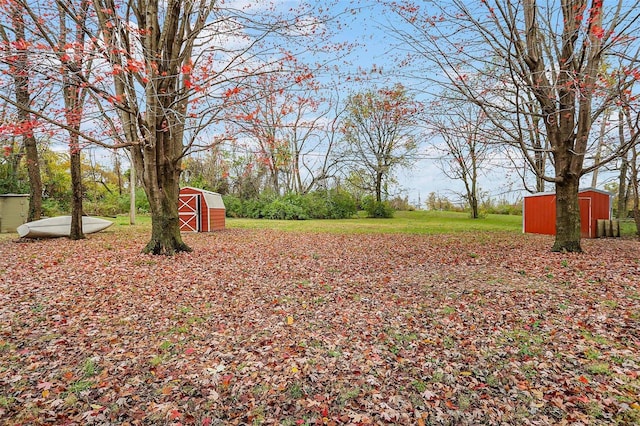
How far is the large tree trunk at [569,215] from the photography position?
9.13 metres

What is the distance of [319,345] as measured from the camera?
13.4 feet

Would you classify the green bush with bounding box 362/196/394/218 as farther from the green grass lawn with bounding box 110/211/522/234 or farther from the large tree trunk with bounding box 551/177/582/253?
the large tree trunk with bounding box 551/177/582/253

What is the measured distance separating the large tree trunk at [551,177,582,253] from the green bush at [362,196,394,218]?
2004cm

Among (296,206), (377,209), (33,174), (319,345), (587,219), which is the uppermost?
(33,174)

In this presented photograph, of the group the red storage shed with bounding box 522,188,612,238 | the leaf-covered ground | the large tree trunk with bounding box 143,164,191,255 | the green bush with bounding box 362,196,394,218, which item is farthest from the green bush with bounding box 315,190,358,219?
the leaf-covered ground

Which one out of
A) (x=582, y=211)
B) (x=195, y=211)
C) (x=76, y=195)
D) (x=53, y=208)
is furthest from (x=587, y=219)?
(x=53, y=208)

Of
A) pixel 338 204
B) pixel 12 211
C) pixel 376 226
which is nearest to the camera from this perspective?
pixel 12 211

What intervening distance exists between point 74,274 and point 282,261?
446cm

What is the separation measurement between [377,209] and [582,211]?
15.9 metres

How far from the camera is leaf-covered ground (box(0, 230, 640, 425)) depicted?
9.73ft

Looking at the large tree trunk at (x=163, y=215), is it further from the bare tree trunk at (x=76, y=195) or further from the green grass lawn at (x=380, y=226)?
the green grass lawn at (x=380, y=226)

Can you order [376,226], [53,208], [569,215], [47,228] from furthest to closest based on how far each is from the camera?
[376,226], [53,208], [47,228], [569,215]

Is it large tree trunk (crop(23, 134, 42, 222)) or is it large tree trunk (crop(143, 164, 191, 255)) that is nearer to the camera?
large tree trunk (crop(143, 164, 191, 255))

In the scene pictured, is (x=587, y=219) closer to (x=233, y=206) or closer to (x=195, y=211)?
(x=195, y=211)
